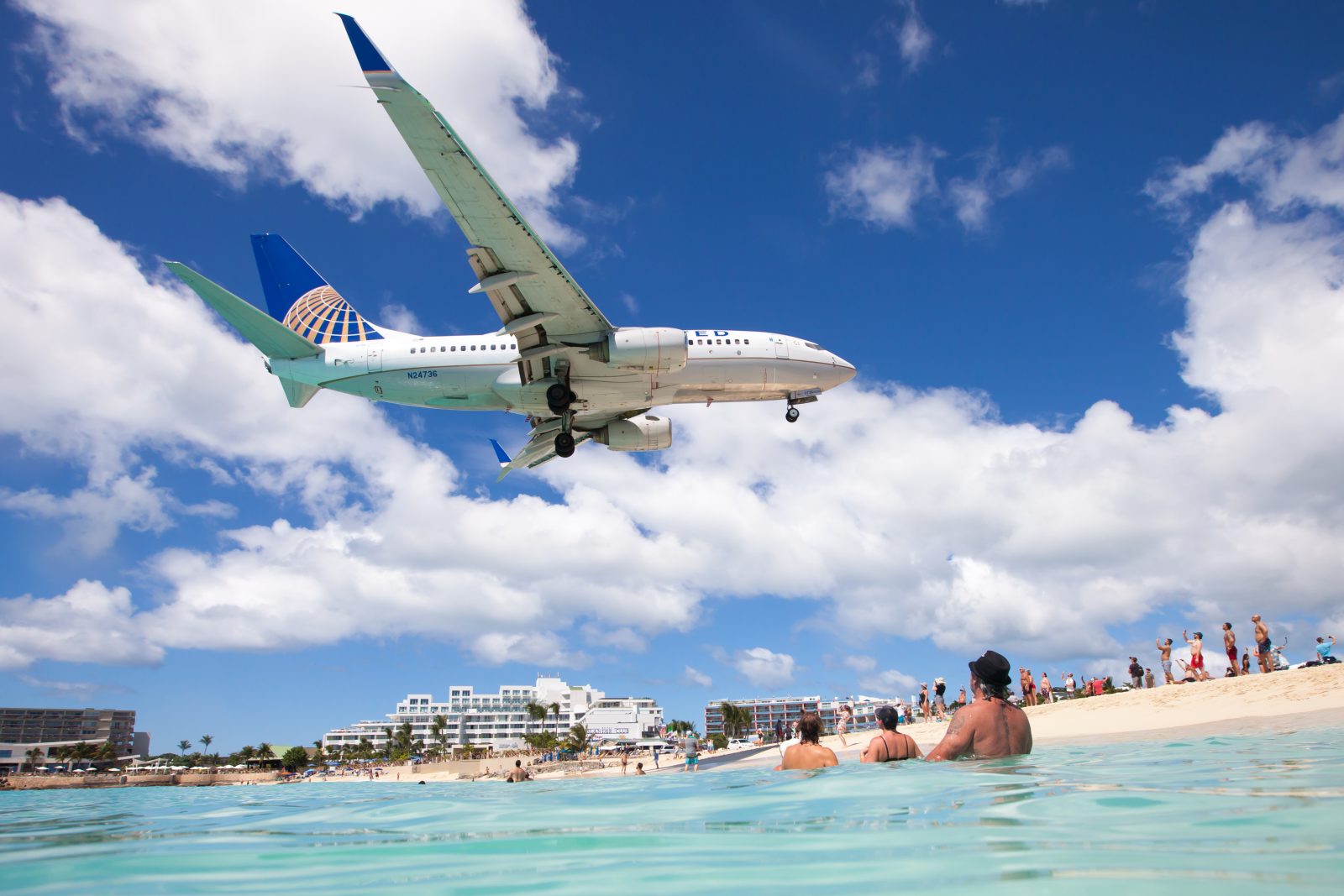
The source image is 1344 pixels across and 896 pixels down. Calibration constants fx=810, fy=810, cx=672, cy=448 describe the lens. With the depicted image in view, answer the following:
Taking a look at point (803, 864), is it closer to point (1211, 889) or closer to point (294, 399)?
point (1211, 889)

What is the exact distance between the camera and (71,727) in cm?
16912

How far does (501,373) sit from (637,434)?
540 centimetres

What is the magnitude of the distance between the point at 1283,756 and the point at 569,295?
56.6ft

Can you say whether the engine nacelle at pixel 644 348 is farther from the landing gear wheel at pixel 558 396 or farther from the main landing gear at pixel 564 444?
the main landing gear at pixel 564 444

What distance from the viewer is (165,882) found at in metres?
3.36

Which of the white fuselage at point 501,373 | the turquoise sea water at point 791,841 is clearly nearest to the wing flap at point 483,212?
the white fuselage at point 501,373

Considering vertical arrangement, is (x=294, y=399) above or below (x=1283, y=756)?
above

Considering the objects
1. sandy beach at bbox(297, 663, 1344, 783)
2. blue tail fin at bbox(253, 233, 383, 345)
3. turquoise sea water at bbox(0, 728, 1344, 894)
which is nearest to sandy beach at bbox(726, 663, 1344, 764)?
sandy beach at bbox(297, 663, 1344, 783)

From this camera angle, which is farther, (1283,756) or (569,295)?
(569,295)

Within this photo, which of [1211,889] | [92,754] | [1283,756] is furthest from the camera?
[92,754]

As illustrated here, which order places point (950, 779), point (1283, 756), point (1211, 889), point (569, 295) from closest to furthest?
point (1211, 889) → point (950, 779) → point (1283, 756) → point (569, 295)

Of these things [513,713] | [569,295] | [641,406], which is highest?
[569,295]

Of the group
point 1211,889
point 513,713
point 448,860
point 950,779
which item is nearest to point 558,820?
point 448,860

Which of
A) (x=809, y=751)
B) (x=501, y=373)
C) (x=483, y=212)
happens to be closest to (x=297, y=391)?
(x=501, y=373)
